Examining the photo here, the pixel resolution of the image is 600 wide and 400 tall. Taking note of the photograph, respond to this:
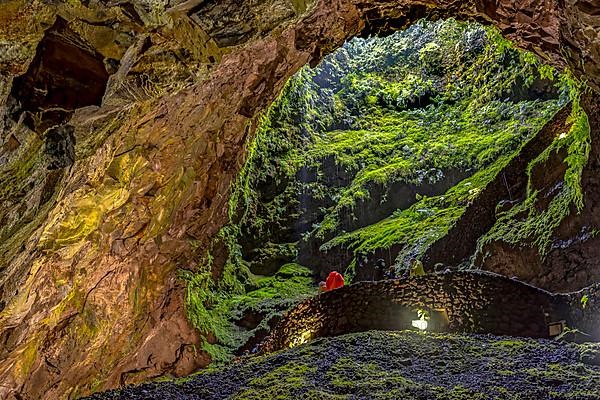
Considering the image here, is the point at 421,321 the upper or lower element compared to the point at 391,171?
lower

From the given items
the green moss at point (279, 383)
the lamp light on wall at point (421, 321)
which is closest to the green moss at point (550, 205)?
the lamp light on wall at point (421, 321)

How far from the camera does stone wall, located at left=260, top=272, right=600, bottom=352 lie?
7.54 m

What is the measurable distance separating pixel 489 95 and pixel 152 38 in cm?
1523

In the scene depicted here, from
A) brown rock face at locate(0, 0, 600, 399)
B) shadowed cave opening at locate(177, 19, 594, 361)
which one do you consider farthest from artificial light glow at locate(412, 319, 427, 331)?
brown rock face at locate(0, 0, 600, 399)

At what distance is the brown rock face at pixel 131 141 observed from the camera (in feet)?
13.9

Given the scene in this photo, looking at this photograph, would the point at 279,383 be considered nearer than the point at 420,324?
Yes

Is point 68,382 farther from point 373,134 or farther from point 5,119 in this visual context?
point 373,134

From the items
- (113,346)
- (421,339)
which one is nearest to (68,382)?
(113,346)

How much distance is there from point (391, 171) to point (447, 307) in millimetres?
9075

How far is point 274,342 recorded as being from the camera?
377 inches

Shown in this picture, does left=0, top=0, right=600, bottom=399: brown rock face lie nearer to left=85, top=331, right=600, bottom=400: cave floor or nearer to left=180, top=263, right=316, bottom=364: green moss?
left=180, top=263, right=316, bottom=364: green moss

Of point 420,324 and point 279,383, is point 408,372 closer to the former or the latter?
point 279,383

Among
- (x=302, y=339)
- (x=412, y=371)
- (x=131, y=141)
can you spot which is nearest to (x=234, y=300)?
(x=302, y=339)

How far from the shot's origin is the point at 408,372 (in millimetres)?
5348
